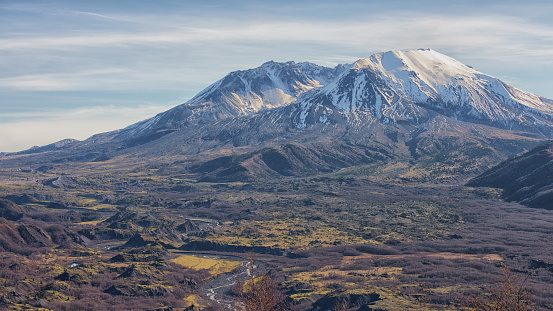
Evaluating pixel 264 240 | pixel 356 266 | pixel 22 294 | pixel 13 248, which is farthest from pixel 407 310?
pixel 13 248

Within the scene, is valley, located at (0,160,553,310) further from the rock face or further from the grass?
the grass

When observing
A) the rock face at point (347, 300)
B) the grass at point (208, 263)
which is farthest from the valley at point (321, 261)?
the grass at point (208, 263)

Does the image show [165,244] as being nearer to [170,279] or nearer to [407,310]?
[170,279]

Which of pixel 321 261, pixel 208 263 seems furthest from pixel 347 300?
pixel 208 263

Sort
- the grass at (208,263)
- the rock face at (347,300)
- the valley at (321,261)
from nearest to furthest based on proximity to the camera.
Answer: the rock face at (347,300), the valley at (321,261), the grass at (208,263)

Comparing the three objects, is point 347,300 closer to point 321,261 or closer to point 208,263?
point 321,261

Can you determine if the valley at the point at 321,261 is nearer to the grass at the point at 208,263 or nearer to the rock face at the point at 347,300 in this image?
the rock face at the point at 347,300

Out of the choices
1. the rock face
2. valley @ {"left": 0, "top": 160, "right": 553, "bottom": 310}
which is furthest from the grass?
the rock face

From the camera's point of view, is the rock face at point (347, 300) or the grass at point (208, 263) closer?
the rock face at point (347, 300)

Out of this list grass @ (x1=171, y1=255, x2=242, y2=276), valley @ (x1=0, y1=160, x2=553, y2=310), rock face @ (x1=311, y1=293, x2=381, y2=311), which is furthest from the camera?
grass @ (x1=171, y1=255, x2=242, y2=276)
